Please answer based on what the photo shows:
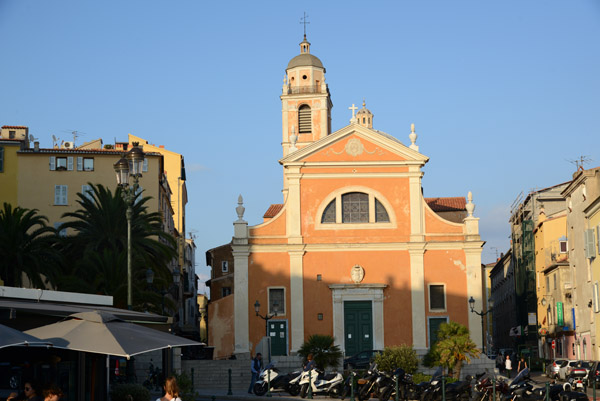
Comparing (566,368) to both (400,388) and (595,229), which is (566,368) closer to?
(595,229)

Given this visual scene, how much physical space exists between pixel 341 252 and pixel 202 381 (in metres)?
9.43

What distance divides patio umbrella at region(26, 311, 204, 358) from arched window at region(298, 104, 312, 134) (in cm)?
4887

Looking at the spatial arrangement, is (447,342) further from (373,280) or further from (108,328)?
(108,328)

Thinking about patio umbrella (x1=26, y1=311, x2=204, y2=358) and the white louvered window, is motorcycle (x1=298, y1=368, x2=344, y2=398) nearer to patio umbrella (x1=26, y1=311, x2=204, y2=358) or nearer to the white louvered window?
patio umbrella (x1=26, y1=311, x2=204, y2=358)

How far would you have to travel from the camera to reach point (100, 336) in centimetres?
1375

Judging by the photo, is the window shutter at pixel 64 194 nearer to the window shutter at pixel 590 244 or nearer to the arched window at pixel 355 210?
the arched window at pixel 355 210

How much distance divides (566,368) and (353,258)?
1042cm

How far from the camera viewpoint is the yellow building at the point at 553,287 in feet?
174

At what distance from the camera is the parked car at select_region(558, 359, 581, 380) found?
3716 centimetres

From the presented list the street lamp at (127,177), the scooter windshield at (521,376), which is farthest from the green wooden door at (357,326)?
the street lamp at (127,177)

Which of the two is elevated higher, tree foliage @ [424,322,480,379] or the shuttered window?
the shuttered window

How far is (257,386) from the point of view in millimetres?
28375

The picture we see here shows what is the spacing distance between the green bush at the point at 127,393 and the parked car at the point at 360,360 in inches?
690

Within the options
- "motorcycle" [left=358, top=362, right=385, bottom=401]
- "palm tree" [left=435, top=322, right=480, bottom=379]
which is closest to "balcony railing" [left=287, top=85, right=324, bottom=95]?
"palm tree" [left=435, top=322, right=480, bottom=379]
